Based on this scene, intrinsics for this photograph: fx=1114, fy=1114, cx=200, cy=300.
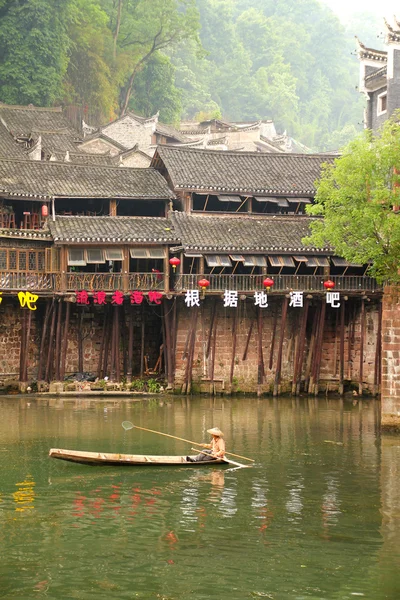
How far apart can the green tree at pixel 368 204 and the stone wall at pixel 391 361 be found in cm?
103

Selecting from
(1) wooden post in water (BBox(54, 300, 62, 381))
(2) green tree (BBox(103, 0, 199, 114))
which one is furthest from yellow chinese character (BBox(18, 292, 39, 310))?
(2) green tree (BBox(103, 0, 199, 114))

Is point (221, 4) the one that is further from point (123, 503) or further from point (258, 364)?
point (123, 503)

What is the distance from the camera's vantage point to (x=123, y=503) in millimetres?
25969

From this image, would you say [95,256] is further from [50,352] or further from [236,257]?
[236,257]

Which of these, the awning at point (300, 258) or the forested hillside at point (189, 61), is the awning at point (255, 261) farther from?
the forested hillside at point (189, 61)

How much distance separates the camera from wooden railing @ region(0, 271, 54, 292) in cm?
4594

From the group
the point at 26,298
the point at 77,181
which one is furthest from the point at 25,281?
the point at 77,181

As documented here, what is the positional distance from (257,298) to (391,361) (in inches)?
454

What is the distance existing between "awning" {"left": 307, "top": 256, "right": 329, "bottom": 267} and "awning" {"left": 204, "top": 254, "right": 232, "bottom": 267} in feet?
11.7

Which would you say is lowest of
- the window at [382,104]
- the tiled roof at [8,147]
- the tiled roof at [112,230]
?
the tiled roof at [112,230]

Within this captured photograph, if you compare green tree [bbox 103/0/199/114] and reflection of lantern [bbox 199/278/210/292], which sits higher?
green tree [bbox 103/0/199/114]

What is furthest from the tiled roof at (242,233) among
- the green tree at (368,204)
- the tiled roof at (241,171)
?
the green tree at (368,204)

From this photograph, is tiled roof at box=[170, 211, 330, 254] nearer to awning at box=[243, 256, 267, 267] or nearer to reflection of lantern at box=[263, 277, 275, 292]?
awning at box=[243, 256, 267, 267]

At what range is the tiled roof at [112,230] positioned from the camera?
46.4 m
